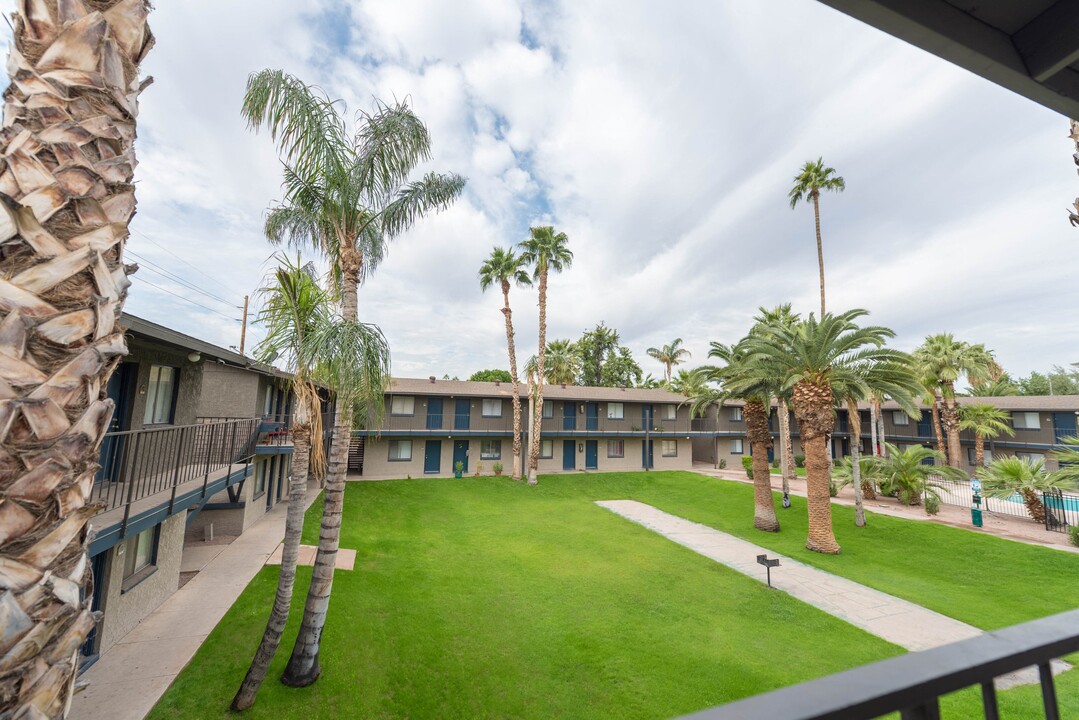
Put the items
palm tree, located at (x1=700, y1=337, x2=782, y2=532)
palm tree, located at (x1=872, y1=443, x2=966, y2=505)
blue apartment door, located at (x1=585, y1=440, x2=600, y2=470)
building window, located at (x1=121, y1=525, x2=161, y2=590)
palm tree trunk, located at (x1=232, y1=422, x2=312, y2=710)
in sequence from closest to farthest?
palm tree trunk, located at (x1=232, y1=422, x2=312, y2=710) < building window, located at (x1=121, y1=525, x2=161, y2=590) < palm tree, located at (x1=700, y1=337, x2=782, y2=532) < palm tree, located at (x1=872, y1=443, x2=966, y2=505) < blue apartment door, located at (x1=585, y1=440, x2=600, y2=470)

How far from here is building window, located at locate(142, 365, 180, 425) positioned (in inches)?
449

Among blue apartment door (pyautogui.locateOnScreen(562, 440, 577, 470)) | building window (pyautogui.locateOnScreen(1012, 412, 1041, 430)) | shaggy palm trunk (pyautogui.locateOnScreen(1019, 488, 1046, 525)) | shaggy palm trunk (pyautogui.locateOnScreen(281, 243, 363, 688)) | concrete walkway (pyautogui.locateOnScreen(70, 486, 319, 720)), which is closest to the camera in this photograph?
concrete walkway (pyautogui.locateOnScreen(70, 486, 319, 720))

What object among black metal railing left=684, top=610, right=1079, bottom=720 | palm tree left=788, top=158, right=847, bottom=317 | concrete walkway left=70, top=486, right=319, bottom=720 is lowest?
concrete walkway left=70, top=486, right=319, bottom=720

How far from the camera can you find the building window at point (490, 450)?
32.2 metres

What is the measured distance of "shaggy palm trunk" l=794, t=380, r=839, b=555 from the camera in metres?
16.9

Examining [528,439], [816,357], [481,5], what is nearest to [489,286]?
[528,439]

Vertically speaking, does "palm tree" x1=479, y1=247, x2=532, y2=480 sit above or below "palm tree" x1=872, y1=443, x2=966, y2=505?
above

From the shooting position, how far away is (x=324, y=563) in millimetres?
8422

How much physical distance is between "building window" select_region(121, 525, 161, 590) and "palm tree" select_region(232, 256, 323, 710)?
3825 mm

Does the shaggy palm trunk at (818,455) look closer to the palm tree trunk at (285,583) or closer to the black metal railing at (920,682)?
the palm tree trunk at (285,583)

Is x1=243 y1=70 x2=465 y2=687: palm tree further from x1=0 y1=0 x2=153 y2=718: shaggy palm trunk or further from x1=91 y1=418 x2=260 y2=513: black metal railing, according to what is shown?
x1=0 y1=0 x2=153 y2=718: shaggy palm trunk

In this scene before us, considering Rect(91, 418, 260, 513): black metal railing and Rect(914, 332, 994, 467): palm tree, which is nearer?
Rect(91, 418, 260, 513): black metal railing

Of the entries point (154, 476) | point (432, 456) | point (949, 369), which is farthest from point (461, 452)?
point (949, 369)

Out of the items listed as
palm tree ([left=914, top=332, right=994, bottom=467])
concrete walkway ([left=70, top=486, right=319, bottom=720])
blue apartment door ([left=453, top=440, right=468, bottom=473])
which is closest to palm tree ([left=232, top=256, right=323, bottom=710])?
concrete walkway ([left=70, top=486, right=319, bottom=720])
